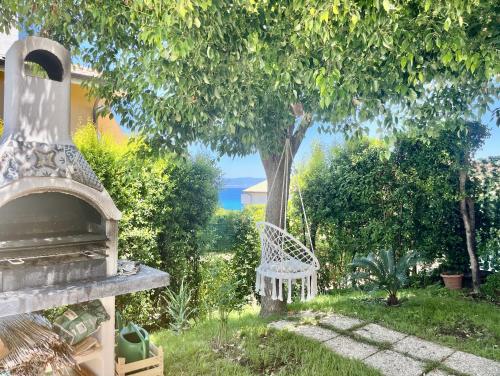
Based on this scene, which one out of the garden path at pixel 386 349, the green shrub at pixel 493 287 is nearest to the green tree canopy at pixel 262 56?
the garden path at pixel 386 349

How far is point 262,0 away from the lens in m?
2.92

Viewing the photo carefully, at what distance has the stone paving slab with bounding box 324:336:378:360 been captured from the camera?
11.6 ft

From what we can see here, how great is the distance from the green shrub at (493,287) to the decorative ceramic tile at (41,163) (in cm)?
550

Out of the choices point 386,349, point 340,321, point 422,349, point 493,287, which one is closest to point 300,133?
point 340,321

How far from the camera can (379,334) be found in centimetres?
406

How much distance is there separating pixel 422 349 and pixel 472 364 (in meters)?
0.43

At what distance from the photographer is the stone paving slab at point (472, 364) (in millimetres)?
3221

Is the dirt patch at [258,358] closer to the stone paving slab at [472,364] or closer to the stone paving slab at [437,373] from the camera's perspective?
the stone paving slab at [437,373]

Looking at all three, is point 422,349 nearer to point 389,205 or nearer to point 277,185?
point 277,185

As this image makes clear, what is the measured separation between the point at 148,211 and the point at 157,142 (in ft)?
3.11

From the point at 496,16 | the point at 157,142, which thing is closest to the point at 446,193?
the point at 496,16

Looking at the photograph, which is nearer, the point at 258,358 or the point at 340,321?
the point at 258,358

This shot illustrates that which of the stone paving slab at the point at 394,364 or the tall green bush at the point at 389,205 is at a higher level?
the tall green bush at the point at 389,205

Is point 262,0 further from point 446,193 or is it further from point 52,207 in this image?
point 446,193
